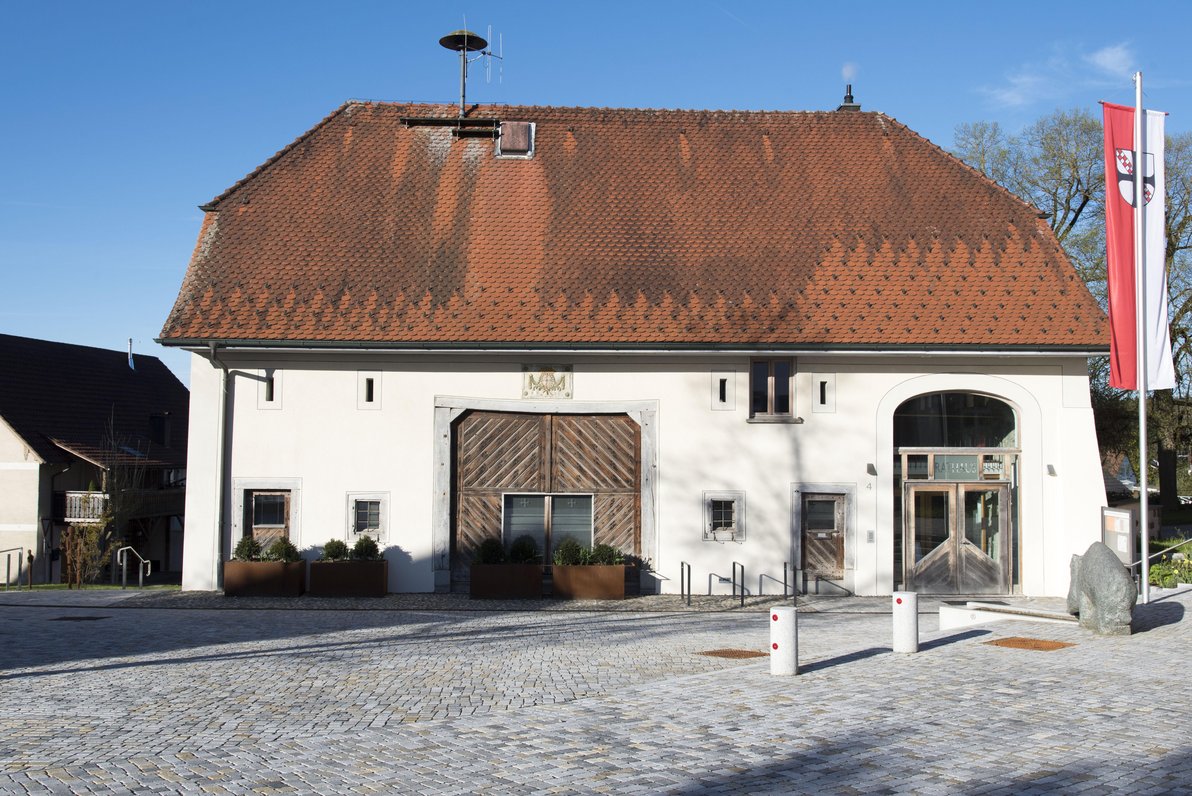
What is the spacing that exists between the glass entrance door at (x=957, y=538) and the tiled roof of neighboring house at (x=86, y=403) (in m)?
A: 24.8

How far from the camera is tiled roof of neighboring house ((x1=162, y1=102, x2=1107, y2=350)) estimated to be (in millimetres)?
20297

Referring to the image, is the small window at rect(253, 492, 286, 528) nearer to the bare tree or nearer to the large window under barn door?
the large window under barn door

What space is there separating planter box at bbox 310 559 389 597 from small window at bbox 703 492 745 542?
19.0ft

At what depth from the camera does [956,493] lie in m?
20.6

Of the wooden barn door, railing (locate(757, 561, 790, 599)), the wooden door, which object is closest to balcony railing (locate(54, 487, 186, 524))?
the wooden barn door

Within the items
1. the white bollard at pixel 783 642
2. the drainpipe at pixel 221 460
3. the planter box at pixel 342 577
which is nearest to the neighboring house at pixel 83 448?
the drainpipe at pixel 221 460

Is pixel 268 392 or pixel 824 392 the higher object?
Result: pixel 824 392

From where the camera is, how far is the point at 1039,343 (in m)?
20.0

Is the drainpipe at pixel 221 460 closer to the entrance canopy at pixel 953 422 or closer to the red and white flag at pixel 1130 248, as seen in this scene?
the entrance canopy at pixel 953 422

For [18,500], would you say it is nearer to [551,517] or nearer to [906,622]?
[551,517]

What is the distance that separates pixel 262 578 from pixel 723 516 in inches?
317

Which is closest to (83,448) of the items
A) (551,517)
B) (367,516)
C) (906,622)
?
(367,516)

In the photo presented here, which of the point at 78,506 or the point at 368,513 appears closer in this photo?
the point at 368,513

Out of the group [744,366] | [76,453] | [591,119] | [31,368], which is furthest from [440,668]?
[31,368]
